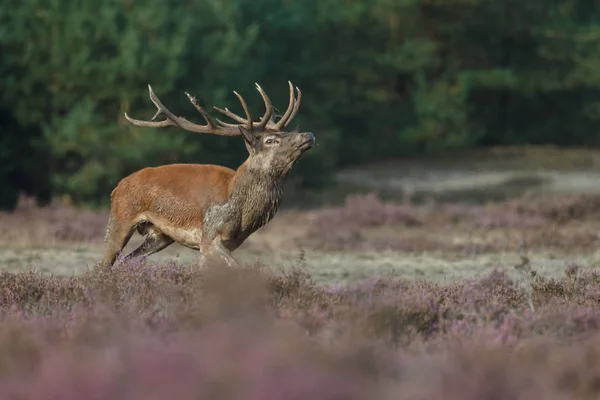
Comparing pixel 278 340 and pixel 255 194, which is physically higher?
pixel 278 340

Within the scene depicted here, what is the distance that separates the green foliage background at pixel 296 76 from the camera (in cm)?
2489

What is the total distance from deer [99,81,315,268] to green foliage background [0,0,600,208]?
Answer: 8.07ft

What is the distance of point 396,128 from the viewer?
40.8 m

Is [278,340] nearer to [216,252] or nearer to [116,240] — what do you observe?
[216,252]

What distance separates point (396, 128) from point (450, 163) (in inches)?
107

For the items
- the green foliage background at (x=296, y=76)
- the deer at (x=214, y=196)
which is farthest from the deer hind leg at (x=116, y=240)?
the green foliage background at (x=296, y=76)

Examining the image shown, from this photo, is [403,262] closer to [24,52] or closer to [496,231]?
[496,231]

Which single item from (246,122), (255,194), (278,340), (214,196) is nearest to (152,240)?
(214,196)

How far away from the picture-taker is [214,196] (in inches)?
422

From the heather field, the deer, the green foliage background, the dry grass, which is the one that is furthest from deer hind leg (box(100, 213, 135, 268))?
the green foliage background

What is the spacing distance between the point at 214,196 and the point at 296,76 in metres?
23.4

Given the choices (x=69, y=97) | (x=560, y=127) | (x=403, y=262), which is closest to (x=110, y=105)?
(x=69, y=97)

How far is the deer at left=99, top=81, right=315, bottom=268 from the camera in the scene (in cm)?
1056

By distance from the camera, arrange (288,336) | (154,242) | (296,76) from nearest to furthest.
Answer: (288,336)
(154,242)
(296,76)
